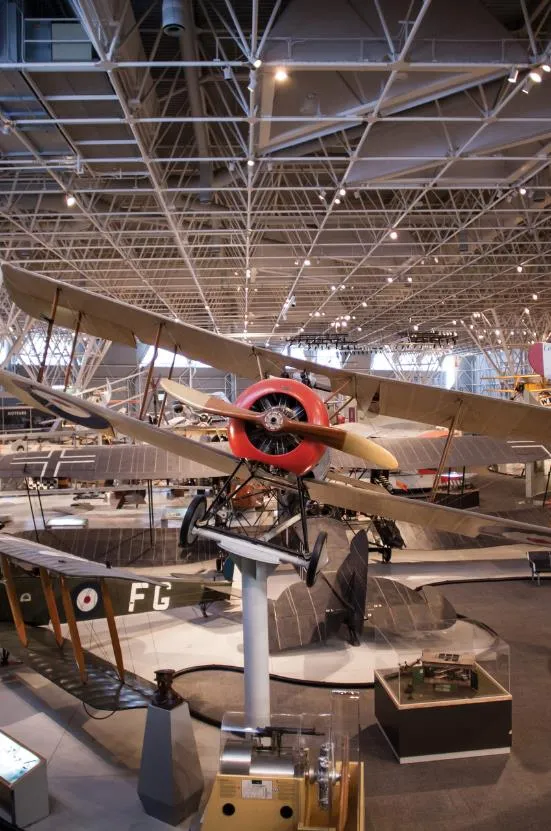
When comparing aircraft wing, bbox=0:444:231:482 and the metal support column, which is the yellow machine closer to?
the metal support column

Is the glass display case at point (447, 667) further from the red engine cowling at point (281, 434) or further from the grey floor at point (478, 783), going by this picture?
the red engine cowling at point (281, 434)

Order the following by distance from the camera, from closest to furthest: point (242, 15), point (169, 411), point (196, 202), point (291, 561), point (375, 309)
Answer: point (291, 561), point (242, 15), point (196, 202), point (169, 411), point (375, 309)

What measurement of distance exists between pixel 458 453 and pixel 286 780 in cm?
958

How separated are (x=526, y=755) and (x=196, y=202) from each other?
1478 cm

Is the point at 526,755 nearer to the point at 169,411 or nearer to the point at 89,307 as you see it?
the point at 89,307

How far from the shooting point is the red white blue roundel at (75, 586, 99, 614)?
24.3 ft

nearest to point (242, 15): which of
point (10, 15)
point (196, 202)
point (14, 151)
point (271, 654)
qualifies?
point (10, 15)

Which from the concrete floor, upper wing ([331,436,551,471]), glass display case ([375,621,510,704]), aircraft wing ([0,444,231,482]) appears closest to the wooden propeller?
glass display case ([375,621,510,704])

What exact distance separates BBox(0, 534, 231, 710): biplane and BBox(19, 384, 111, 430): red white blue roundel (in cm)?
143

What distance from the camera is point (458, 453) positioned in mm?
12594

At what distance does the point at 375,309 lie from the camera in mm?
33688

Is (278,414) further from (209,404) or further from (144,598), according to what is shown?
(144,598)

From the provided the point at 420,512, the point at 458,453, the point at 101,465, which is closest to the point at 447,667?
the point at 420,512

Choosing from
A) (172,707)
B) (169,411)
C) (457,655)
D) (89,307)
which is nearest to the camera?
(172,707)
